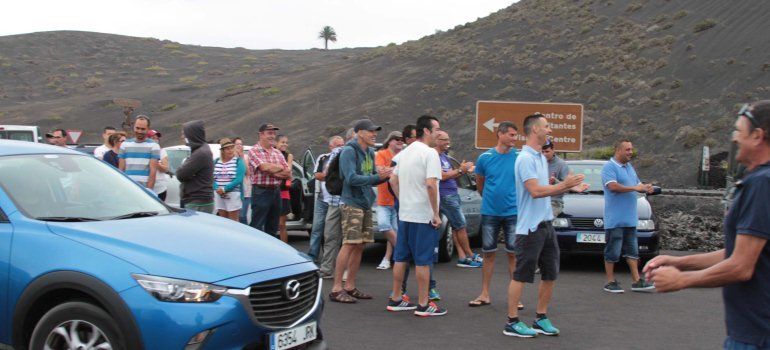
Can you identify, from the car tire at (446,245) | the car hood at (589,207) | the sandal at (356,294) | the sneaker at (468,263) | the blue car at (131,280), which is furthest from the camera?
the car tire at (446,245)

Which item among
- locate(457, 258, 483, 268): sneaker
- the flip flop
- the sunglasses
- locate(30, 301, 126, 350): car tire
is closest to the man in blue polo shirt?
the flip flop

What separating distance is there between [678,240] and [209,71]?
250 ft

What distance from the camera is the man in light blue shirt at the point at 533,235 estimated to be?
721cm

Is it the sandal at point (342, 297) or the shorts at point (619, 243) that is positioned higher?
the shorts at point (619, 243)

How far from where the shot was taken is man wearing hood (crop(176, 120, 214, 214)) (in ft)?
30.1

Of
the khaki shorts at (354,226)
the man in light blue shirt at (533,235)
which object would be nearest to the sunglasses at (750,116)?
the man in light blue shirt at (533,235)

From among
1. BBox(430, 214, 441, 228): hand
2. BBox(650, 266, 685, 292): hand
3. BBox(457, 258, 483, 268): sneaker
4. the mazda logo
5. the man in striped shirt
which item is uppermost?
the man in striped shirt

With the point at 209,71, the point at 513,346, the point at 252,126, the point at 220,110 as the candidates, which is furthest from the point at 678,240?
the point at 209,71

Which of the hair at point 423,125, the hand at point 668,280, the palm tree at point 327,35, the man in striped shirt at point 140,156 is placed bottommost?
the hand at point 668,280

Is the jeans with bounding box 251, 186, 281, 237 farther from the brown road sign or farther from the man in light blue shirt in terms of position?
the brown road sign

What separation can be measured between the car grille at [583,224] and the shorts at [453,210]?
1580 millimetres

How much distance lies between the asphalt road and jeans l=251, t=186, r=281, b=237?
127 cm

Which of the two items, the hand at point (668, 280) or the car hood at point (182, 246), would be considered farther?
the car hood at point (182, 246)

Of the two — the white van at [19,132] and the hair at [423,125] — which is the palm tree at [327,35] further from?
the hair at [423,125]
